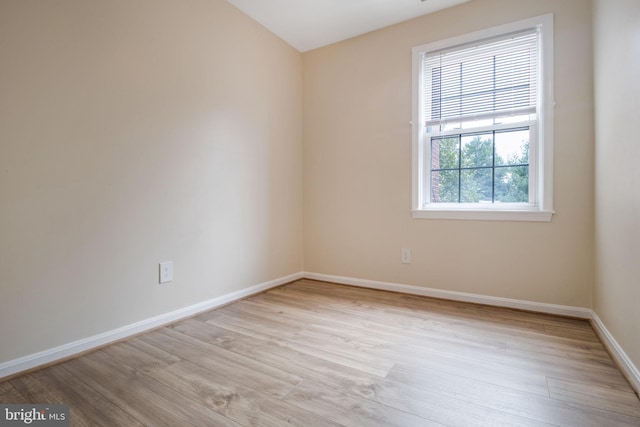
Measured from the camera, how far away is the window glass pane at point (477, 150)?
246 cm

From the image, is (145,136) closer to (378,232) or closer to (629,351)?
(378,232)

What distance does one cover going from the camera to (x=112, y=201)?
70.9 inches

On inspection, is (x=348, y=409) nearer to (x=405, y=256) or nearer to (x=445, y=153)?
(x=405, y=256)

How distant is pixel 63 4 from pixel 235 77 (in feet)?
3.76

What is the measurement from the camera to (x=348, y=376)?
1.42 meters

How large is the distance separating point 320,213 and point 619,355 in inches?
92.9

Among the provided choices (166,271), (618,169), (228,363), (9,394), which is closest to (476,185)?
(618,169)

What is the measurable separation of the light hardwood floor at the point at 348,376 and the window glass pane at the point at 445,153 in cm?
123

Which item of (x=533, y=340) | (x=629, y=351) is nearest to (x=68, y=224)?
(x=533, y=340)

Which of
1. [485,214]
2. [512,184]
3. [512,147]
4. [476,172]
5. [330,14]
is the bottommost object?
[485,214]

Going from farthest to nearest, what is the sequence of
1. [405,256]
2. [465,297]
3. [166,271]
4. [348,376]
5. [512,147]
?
1. [405,256]
2. [465,297]
3. [512,147]
4. [166,271]
5. [348,376]

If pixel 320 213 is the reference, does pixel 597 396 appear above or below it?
below

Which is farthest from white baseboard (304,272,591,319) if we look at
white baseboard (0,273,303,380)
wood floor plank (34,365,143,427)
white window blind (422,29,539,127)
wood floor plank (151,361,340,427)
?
wood floor plank (34,365,143,427)

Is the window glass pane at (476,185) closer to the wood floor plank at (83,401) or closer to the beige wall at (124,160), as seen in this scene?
the beige wall at (124,160)
